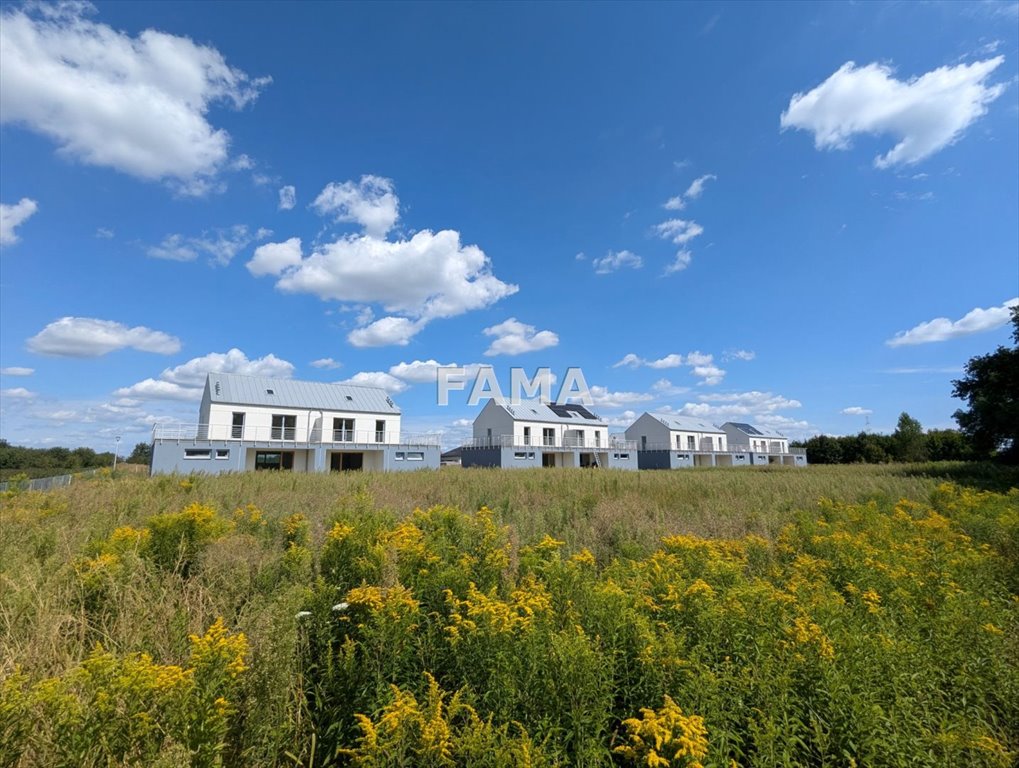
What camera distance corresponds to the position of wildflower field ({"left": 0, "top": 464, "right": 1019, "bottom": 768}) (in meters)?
1.90

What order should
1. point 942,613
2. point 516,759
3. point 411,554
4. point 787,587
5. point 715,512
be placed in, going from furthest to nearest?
point 715,512 → point 787,587 → point 411,554 → point 942,613 → point 516,759

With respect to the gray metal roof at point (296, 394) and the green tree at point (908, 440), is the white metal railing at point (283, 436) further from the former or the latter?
the green tree at point (908, 440)

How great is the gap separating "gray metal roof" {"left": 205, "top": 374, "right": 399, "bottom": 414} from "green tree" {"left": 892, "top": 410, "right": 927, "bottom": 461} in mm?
45505

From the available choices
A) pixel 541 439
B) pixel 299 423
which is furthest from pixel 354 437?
pixel 541 439

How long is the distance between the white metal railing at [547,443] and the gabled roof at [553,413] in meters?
1.59

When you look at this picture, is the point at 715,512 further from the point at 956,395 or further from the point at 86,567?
the point at 956,395

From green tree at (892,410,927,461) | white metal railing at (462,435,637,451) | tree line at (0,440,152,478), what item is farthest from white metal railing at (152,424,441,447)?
green tree at (892,410,927,461)

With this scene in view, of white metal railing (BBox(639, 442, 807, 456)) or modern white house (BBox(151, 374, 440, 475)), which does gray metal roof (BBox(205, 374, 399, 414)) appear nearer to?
modern white house (BBox(151, 374, 440, 475))

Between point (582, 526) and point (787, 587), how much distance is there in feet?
13.6

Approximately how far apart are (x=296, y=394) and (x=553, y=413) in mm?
21648

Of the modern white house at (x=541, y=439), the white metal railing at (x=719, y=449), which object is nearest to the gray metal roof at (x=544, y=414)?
the modern white house at (x=541, y=439)

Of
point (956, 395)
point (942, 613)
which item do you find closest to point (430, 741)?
point (942, 613)

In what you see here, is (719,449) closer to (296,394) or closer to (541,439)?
(541,439)

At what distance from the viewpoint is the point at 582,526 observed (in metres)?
7.86
